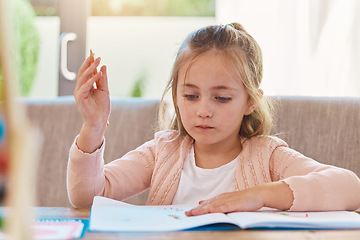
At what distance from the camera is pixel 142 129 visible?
5.86 ft

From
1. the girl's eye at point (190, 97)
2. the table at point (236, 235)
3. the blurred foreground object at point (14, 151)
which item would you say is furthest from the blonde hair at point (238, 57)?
the blurred foreground object at point (14, 151)

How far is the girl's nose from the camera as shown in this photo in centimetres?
119

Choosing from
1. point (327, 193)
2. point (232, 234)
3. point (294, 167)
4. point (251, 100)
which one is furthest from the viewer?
point (251, 100)

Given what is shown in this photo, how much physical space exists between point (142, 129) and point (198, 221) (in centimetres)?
103

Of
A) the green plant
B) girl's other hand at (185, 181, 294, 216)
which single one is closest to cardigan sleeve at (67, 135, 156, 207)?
girl's other hand at (185, 181, 294, 216)

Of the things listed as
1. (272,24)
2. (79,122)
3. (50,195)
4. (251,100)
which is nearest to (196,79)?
(251,100)

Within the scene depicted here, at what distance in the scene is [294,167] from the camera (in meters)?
1.17

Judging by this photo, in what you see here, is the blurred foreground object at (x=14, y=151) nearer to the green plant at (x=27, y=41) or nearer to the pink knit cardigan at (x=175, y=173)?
the pink knit cardigan at (x=175, y=173)

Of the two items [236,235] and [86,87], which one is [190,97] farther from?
[236,235]

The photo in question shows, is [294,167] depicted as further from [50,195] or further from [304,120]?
[50,195]

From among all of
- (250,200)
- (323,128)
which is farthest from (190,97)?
(323,128)

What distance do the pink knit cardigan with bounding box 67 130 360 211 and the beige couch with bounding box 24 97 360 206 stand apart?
384mm

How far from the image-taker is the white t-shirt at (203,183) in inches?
50.4

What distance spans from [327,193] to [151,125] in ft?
2.94
